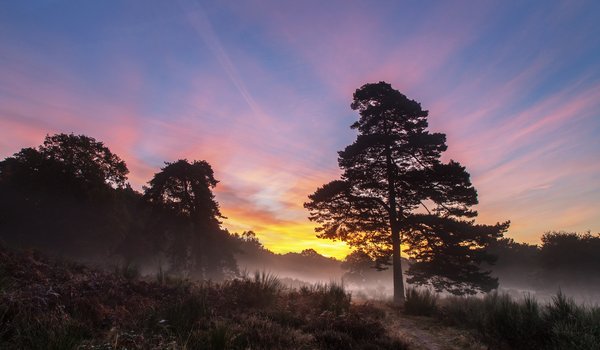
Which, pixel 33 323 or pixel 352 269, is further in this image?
pixel 352 269

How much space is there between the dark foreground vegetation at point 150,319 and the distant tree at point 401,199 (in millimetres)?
10869

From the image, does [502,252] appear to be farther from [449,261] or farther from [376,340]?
[376,340]

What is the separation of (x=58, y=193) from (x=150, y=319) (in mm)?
30384

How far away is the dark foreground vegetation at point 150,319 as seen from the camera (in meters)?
5.07

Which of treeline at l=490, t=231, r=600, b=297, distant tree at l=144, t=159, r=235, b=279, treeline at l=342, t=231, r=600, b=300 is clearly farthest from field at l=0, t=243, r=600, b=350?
treeline at l=490, t=231, r=600, b=297

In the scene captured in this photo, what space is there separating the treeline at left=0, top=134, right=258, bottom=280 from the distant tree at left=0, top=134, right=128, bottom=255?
0.06m

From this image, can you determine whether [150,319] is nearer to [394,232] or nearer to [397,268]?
[397,268]

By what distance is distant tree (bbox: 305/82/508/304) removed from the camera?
66.2 feet

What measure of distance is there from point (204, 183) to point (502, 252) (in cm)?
5054

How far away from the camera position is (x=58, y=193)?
30609 mm

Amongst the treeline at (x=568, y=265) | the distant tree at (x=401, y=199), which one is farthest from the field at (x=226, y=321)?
the treeline at (x=568, y=265)

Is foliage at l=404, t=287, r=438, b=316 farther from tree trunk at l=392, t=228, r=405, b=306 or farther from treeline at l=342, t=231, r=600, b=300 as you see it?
treeline at l=342, t=231, r=600, b=300

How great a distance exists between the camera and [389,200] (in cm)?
2250

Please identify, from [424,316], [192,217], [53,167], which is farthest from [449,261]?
[53,167]
